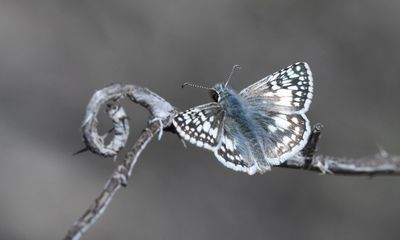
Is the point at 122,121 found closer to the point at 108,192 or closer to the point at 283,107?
the point at 108,192

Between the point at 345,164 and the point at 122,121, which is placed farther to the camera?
the point at 345,164

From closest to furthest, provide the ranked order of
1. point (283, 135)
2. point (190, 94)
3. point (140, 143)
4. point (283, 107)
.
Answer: point (140, 143)
point (283, 135)
point (283, 107)
point (190, 94)

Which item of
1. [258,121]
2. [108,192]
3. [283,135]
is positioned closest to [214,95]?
[283,135]

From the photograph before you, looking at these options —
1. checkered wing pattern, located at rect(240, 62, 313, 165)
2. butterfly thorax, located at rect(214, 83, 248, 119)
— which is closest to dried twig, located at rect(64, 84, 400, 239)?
checkered wing pattern, located at rect(240, 62, 313, 165)

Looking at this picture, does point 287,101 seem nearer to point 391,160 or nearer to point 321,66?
point 391,160

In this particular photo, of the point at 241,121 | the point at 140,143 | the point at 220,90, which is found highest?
the point at 220,90

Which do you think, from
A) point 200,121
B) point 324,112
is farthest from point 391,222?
point 200,121

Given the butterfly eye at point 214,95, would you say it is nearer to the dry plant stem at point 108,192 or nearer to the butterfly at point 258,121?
the butterfly at point 258,121

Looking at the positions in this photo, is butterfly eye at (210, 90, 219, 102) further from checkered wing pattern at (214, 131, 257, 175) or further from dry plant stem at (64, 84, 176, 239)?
dry plant stem at (64, 84, 176, 239)
